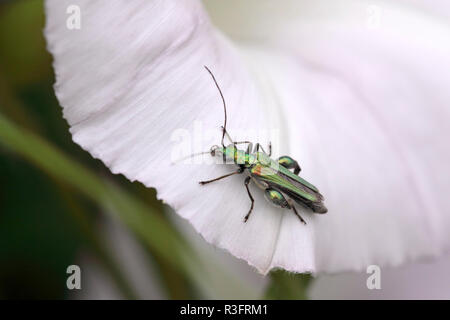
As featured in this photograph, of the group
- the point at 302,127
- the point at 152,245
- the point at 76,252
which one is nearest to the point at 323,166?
the point at 302,127

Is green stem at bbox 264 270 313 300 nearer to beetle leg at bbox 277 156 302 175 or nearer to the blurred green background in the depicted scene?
the blurred green background

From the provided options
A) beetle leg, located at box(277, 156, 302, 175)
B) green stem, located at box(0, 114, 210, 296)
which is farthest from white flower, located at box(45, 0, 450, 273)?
green stem, located at box(0, 114, 210, 296)

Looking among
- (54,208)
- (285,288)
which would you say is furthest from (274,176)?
(54,208)

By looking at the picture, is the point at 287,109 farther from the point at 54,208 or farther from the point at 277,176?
the point at 54,208

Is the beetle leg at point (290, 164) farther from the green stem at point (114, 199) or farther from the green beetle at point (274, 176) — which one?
the green stem at point (114, 199)

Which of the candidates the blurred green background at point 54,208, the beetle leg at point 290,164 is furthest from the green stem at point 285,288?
the beetle leg at point 290,164
